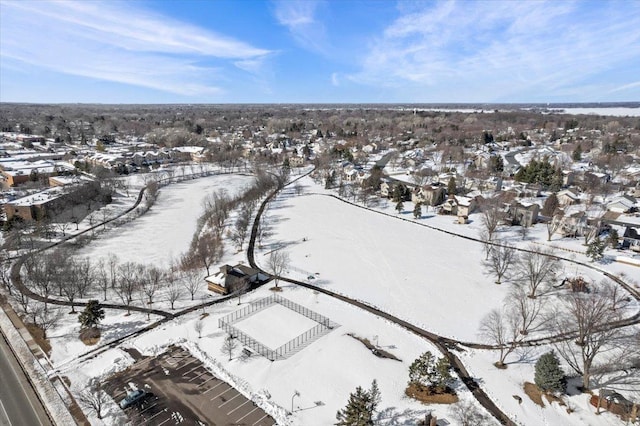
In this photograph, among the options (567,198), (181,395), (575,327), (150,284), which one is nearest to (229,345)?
(181,395)

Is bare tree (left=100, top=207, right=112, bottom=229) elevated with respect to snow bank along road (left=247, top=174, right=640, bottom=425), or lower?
elevated

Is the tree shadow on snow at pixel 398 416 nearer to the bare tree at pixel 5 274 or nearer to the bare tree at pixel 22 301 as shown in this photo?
the bare tree at pixel 22 301

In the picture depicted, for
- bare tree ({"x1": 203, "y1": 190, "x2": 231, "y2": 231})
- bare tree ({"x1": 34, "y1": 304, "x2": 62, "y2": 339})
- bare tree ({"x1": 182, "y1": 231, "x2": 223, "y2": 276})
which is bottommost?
bare tree ({"x1": 34, "y1": 304, "x2": 62, "y2": 339})

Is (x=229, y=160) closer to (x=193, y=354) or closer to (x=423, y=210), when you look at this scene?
(x=423, y=210)

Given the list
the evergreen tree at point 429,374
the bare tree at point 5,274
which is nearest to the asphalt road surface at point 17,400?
the bare tree at point 5,274

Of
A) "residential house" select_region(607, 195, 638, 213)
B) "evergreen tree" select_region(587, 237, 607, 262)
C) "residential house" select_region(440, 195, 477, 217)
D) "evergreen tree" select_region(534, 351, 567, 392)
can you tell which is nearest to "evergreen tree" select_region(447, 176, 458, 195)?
"residential house" select_region(440, 195, 477, 217)

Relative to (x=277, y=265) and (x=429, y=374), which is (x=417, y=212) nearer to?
(x=277, y=265)

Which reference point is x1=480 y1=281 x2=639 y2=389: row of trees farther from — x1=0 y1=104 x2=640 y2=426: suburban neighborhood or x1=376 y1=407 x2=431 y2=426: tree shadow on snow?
x1=376 y1=407 x2=431 y2=426: tree shadow on snow

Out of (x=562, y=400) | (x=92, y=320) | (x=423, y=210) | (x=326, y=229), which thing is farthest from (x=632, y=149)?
(x=92, y=320)
